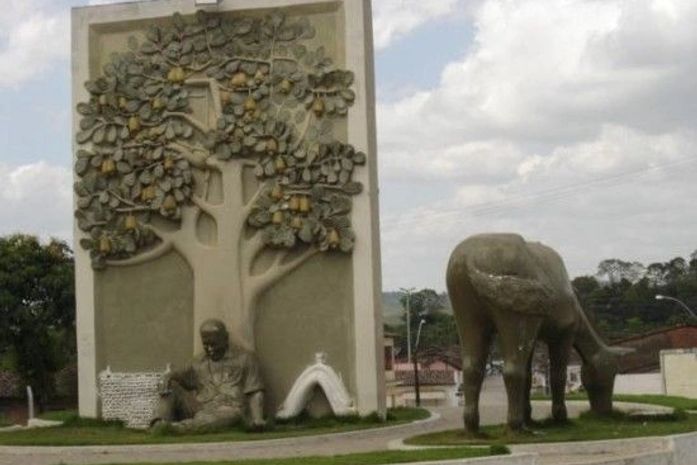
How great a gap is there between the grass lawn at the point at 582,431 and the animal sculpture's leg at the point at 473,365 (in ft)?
0.79

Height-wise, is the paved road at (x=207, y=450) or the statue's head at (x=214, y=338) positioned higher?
the statue's head at (x=214, y=338)

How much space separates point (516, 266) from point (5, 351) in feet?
84.7

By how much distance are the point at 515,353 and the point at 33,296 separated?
2234 centimetres

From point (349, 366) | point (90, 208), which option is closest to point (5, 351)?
point (90, 208)

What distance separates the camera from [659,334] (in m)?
45.1

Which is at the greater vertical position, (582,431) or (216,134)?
(216,134)

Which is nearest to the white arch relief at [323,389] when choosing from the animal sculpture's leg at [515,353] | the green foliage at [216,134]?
the green foliage at [216,134]

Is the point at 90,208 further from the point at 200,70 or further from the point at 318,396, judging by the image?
the point at 318,396

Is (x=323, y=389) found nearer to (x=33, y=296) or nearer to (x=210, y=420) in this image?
(x=210, y=420)

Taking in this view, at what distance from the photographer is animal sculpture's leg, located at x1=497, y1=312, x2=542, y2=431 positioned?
14.4m

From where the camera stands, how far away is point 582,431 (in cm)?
1520

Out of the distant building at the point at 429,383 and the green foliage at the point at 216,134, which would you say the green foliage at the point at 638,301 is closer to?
the distant building at the point at 429,383

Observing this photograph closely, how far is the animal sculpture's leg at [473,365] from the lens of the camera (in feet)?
48.1

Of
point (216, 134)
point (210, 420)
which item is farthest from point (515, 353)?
point (216, 134)
